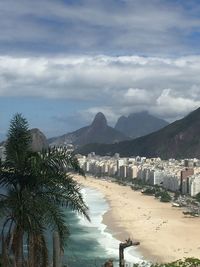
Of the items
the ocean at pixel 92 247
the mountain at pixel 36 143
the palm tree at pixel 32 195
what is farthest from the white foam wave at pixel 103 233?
the palm tree at pixel 32 195

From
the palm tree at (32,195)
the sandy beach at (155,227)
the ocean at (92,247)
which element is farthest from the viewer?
the sandy beach at (155,227)

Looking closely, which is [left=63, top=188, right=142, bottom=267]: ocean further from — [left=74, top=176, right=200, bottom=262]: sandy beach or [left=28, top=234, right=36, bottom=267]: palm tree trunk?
[left=28, top=234, right=36, bottom=267]: palm tree trunk

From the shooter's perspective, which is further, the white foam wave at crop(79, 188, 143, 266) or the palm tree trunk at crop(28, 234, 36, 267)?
the white foam wave at crop(79, 188, 143, 266)

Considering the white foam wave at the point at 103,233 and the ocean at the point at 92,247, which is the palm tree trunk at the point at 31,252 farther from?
the white foam wave at the point at 103,233

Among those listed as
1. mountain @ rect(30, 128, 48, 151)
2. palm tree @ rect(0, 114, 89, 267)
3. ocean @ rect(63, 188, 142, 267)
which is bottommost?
ocean @ rect(63, 188, 142, 267)

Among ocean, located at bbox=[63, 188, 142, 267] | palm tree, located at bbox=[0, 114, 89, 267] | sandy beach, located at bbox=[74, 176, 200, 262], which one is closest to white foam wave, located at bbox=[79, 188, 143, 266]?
ocean, located at bbox=[63, 188, 142, 267]

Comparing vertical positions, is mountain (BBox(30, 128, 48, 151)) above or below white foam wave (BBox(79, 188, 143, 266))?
above

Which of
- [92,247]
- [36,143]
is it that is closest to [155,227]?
[92,247]

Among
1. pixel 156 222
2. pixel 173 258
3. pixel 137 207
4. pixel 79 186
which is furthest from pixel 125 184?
pixel 79 186
